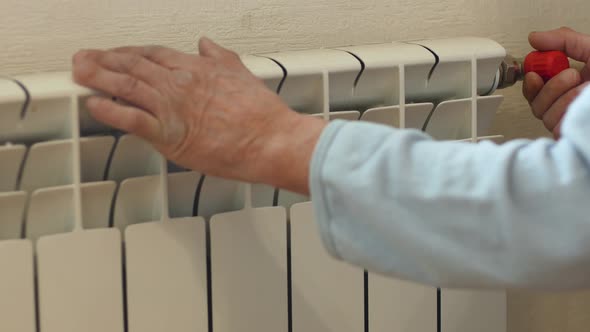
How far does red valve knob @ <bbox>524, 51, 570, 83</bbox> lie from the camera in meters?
0.85

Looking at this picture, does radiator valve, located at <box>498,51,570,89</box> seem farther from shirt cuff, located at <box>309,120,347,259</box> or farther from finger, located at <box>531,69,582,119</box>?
shirt cuff, located at <box>309,120,347,259</box>

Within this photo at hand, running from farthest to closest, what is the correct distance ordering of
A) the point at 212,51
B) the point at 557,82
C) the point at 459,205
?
the point at 557,82 < the point at 212,51 < the point at 459,205

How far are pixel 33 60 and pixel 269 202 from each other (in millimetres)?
240

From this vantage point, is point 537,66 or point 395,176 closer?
point 395,176

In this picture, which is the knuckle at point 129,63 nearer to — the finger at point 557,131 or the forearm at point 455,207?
the forearm at point 455,207

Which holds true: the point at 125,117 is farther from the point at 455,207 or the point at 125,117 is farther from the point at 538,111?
the point at 538,111

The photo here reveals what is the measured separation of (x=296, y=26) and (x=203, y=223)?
24 cm

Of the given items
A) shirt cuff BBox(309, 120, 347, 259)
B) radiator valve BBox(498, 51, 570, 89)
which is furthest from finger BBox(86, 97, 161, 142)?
radiator valve BBox(498, 51, 570, 89)

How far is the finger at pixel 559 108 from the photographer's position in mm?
848

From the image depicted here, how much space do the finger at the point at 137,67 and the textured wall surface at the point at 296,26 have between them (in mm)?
140

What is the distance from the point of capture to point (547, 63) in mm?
854

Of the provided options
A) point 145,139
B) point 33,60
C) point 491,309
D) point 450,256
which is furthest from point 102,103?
point 491,309

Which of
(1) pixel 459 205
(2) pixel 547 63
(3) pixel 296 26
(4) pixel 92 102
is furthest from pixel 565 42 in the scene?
(4) pixel 92 102

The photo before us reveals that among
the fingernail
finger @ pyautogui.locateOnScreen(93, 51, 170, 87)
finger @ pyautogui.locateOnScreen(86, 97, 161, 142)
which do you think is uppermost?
finger @ pyautogui.locateOnScreen(93, 51, 170, 87)
